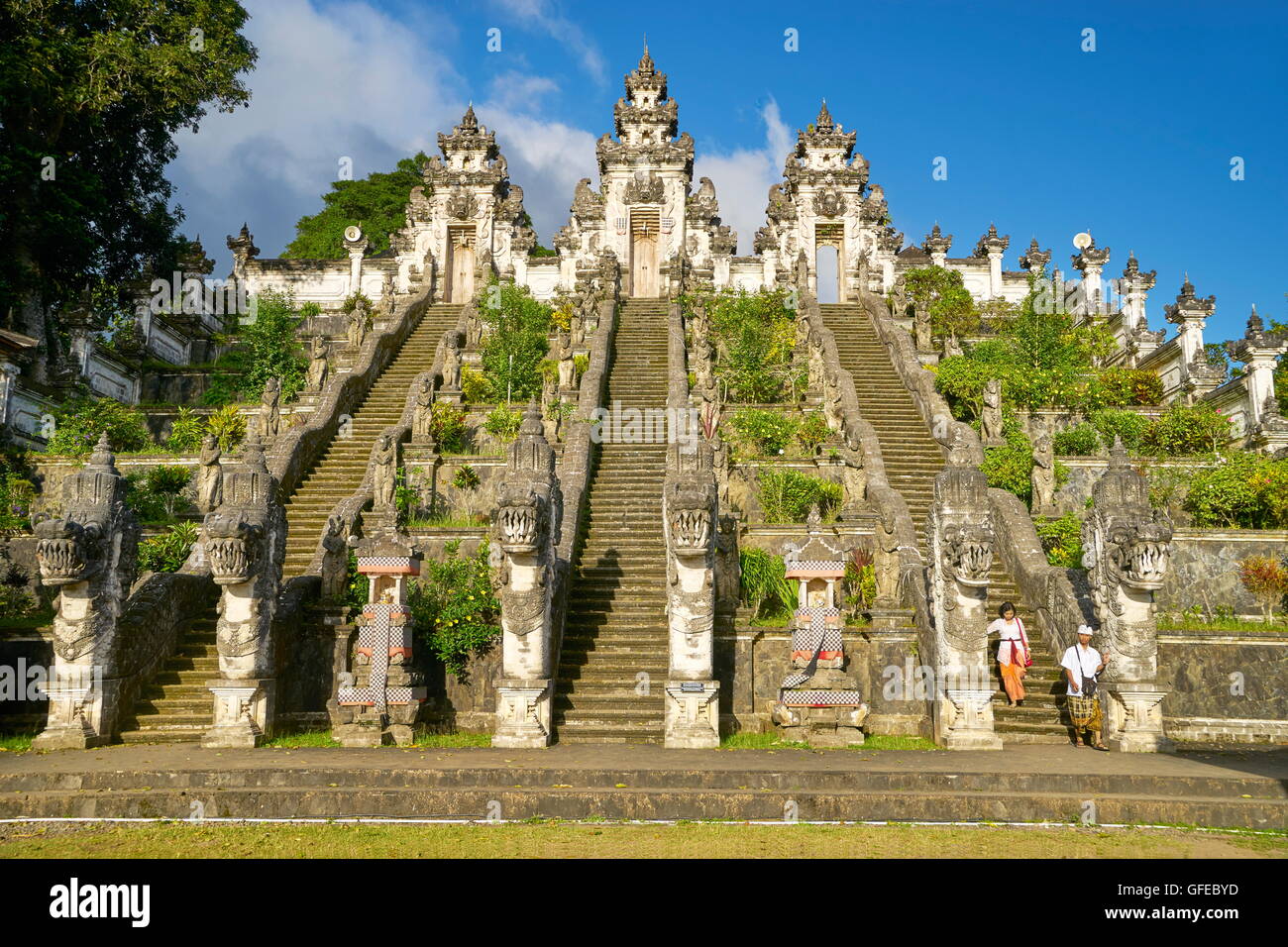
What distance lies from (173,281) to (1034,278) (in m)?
29.8

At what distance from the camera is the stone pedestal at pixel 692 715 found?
10133mm

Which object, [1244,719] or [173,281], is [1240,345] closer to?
[1244,719]

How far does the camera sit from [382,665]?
1080 centimetres

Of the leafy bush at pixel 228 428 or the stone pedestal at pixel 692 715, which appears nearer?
the stone pedestal at pixel 692 715

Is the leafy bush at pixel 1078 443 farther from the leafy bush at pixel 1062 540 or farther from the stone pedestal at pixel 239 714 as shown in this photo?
the stone pedestal at pixel 239 714

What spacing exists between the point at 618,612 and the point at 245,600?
4926 millimetres

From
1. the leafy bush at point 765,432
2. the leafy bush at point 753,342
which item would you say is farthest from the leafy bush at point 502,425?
the leafy bush at point 753,342

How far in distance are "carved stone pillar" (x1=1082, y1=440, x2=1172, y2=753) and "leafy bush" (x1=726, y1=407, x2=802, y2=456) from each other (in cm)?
862

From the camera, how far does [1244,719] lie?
11.7 m

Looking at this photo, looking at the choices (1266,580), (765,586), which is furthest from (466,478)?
(1266,580)

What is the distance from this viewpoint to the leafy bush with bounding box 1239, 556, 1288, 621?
14.7 m

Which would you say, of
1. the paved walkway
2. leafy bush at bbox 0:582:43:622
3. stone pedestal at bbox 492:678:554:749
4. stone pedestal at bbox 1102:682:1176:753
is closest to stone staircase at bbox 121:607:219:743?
the paved walkway

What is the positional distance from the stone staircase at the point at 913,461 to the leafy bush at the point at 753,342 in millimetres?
1413
